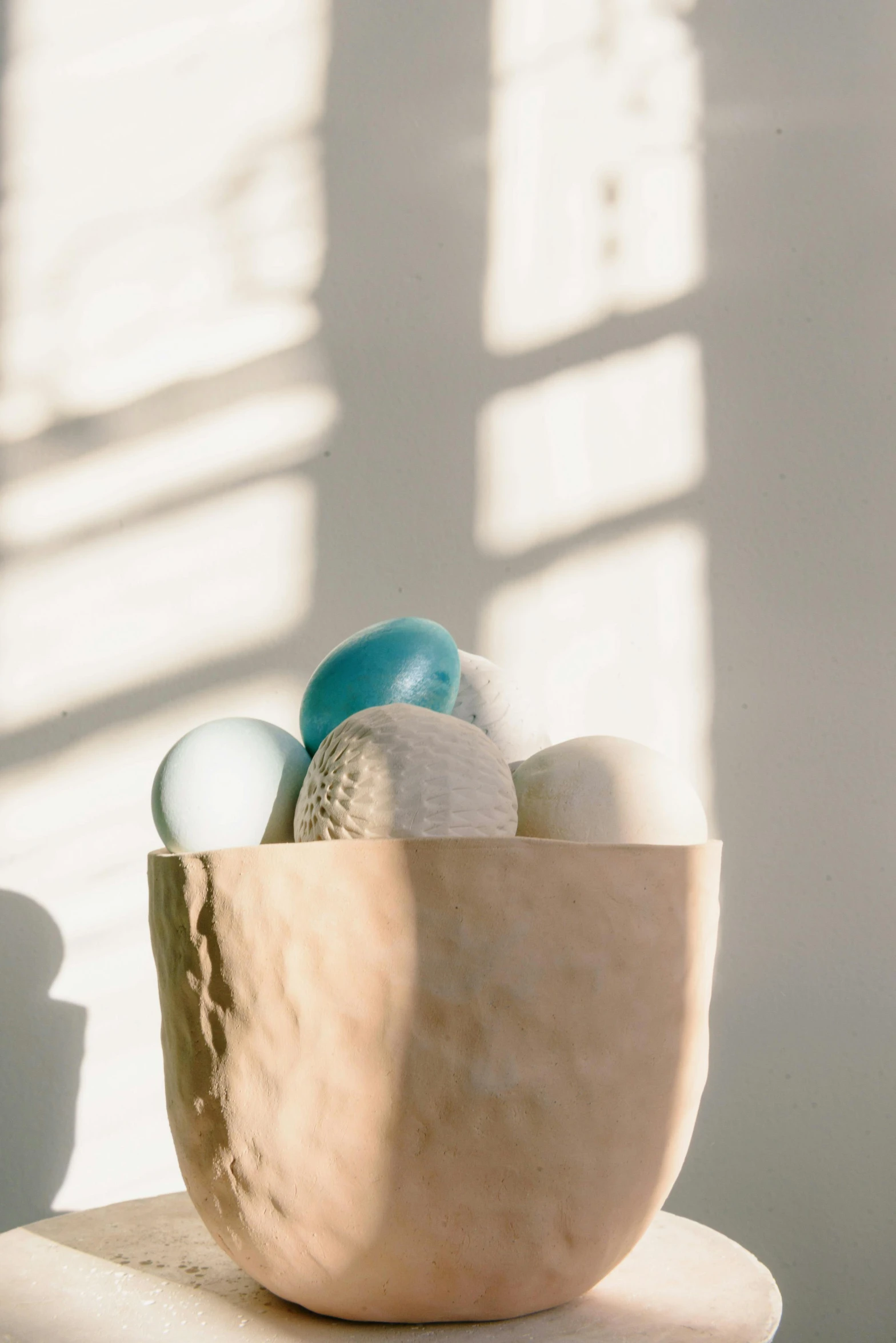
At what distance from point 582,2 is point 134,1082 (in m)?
1.22

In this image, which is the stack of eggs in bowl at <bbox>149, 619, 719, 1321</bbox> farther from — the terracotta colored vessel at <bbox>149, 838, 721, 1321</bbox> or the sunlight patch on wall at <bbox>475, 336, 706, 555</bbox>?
the sunlight patch on wall at <bbox>475, 336, 706, 555</bbox>

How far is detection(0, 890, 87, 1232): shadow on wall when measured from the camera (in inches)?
44.3

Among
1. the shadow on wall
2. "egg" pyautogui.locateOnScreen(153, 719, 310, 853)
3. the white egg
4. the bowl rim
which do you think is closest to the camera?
the bowl rim

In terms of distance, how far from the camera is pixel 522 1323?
62 cm

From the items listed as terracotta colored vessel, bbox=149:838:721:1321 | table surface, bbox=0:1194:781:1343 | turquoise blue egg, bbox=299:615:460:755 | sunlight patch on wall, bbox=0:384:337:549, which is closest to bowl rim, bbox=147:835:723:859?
terracotta colored vessel, bbox=149:838:721:1321

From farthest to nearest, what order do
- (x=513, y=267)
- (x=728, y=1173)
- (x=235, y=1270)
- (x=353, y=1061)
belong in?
(x=513, y=267)
(x=728, y=1173)
(x=235, y=1270)
(x=353, y=1061)

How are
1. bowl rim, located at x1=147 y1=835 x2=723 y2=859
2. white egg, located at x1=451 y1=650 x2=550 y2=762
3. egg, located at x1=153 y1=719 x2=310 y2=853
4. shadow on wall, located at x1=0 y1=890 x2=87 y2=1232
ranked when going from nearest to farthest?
bowl rim, located at x1=147 y1=835 x2=723 y2=859
egg, located at x1=153 y1=719 x2=310 y2=853
white egg, located at x1=451 y1=650 x2=550 y2=762
shadow on wall, located at x1=0 y1=890 x2=87 y2=1232

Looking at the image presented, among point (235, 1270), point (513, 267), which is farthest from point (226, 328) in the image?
point (235, 1270)

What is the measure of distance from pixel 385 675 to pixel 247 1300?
383 millimetres

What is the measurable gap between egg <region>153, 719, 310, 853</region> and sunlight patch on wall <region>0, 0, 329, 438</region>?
2.01 feet

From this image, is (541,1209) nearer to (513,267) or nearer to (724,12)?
(513,267)

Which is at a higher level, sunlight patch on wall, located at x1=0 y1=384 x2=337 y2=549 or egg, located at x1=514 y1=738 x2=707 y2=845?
sunlight patch on wall, located at x1=0 y1=384 x2=337 y2=549

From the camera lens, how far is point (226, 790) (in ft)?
2.27

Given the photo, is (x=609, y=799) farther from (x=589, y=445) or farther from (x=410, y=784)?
(x=589, y=445)
